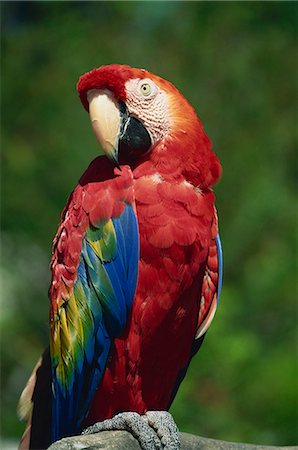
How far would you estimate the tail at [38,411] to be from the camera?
2.08m

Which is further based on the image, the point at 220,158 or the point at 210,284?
the point at 220,158

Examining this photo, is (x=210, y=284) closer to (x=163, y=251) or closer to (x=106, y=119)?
(x=163, y=251)

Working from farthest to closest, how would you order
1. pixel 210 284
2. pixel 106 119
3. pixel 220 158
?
pixel 220 158
pixel 210 284
pixel 106 119

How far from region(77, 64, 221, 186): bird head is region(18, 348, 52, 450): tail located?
55cm

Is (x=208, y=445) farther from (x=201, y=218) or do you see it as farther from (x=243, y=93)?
(x=243, y=93)

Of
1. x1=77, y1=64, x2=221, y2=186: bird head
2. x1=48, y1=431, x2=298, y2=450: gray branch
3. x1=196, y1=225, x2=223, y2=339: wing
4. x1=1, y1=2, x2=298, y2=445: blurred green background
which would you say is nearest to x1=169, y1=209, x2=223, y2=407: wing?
x1=196, y1=225, x2=223, y2=339: wing

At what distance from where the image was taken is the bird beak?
186 centimetres

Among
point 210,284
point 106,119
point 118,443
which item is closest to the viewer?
point 118,443

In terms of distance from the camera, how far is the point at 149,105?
75.6 inches

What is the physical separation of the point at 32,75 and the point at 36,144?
44cm

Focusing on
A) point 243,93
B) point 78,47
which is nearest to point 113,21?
point 78,47

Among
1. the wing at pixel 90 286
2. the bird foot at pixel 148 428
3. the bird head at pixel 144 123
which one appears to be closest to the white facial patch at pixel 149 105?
the bird head at pixel 144 123

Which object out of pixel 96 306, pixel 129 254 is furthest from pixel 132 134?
pixel 96 306

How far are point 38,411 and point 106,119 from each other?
27.8 inches
